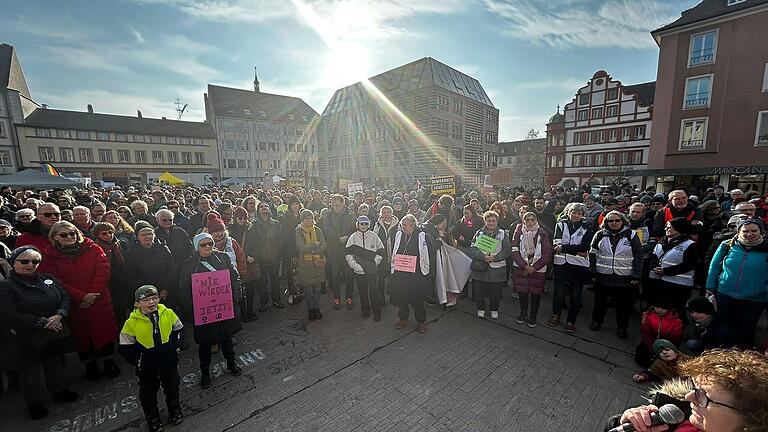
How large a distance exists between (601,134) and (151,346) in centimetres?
5012

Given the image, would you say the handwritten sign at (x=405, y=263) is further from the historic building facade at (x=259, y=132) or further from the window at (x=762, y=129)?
the historic building facade at (x=259, y=132)

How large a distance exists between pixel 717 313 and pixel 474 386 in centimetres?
338

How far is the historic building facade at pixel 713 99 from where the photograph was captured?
822 inches

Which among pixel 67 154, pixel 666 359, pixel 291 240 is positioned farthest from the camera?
pixel 67 154

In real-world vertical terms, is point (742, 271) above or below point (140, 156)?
below

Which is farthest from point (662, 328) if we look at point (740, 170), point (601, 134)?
point (601, 134)

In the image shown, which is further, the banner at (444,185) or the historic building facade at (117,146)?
the historic building facade at (117,146)

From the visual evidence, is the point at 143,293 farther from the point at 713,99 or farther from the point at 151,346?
the point at 713,99

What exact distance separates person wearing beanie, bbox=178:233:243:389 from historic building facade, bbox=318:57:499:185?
33607 millimetres

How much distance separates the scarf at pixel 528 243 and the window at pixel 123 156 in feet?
204

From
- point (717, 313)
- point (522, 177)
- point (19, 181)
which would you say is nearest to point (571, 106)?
point (522, 177)

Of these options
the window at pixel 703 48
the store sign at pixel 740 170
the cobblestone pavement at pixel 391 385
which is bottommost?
the cobblestone pavement at pixel 391 385

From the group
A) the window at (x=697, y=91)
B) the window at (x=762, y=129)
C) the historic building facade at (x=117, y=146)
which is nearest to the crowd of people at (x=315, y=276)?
the window at (x=762, y=129)

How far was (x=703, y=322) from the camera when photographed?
3.99 m
